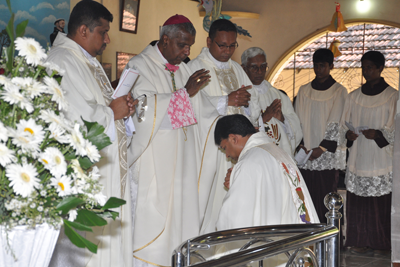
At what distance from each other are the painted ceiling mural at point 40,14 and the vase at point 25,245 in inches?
194

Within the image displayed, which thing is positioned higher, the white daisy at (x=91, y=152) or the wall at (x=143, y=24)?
the wall at (x=143, y=24)

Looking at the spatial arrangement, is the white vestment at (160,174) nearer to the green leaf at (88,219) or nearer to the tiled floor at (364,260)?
the tiled floor at (364,260)

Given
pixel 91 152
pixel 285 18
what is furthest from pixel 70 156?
pixel 285 18

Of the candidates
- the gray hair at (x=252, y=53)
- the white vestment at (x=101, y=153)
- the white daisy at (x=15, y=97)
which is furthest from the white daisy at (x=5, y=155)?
the gray hair at (x=252, y=53)

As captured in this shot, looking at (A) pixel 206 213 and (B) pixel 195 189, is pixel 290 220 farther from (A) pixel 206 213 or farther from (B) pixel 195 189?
(A) pixel 206 213

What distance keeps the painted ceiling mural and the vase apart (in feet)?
16.2

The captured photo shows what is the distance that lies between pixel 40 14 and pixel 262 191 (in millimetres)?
4527

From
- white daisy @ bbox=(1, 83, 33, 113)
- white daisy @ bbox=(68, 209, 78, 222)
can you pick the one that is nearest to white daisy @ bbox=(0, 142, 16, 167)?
white daisy @ bbox=(1, 83, 33, 113)

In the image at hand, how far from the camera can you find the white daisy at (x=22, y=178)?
1.44m

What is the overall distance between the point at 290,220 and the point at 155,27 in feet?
23.4

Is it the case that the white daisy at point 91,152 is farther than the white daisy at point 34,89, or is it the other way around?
the white daisy at point 91,152

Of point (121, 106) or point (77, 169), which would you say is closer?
point (77, 169)

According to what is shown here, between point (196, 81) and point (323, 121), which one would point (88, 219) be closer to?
point (196, 81)

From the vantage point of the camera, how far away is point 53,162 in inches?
60.5
